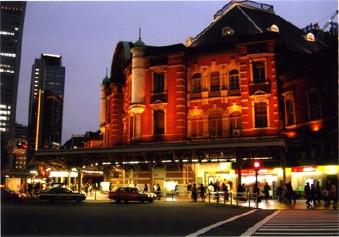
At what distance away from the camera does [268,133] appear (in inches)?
1549

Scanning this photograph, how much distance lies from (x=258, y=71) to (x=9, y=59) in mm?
84291

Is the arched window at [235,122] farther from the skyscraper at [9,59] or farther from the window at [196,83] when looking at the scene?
the skyscraper at [9,59]

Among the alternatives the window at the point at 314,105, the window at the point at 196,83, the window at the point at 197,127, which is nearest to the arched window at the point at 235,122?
the window at the point at 197,127

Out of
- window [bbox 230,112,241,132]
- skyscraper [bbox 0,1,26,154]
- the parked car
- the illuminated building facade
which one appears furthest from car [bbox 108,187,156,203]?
skyscraper [bbox 0,1,26,154]

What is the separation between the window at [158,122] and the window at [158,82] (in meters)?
2.14

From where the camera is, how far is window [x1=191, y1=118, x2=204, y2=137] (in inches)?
1688

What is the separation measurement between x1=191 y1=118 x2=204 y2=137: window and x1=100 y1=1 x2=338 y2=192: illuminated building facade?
0.31ft

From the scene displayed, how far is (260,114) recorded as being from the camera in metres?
40.2

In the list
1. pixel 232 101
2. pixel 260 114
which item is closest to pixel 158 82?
pixel 232 101

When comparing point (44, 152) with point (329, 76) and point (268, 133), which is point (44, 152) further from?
point (329, 76)

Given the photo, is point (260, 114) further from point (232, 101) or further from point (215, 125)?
point (215, 125)

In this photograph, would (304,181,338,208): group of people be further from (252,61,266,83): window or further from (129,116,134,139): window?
(129,116,134,139): window

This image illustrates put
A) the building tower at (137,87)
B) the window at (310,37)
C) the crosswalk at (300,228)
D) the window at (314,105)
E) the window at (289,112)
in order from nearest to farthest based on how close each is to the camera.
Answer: the crosswalk at (300,228) < the window at (314,105) < the window at (289,112) < the building tower at (137,87) < the window at (310,37)

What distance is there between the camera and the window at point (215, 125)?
42188mm
